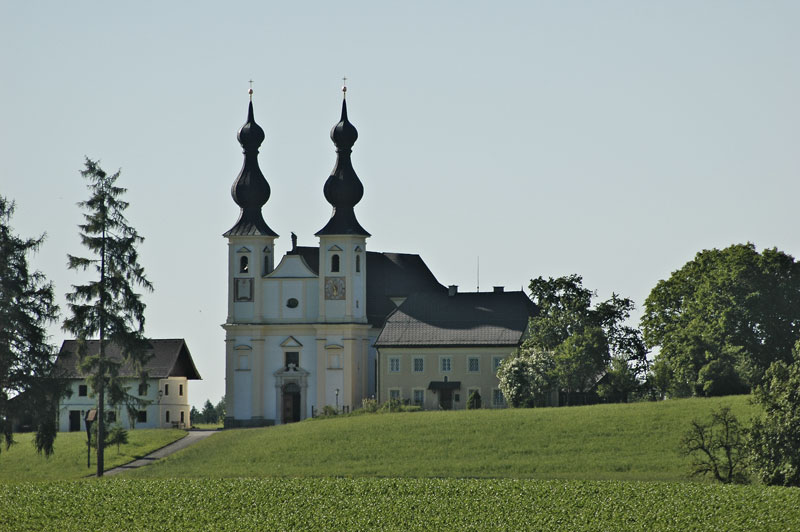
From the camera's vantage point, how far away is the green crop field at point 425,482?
180ft

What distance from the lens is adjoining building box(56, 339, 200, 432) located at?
97.6 meters

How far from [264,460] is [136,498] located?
579 inches

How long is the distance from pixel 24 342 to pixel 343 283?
32.0 m

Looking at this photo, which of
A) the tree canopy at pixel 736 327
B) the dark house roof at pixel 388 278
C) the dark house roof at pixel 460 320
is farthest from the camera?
the dark house roof at pixel 388 278

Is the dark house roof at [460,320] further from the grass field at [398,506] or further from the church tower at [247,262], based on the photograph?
the grass field at [398,506]

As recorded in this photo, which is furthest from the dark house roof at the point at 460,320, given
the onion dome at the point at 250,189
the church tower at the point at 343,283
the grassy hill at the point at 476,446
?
the grassy hill at the point at 476,446

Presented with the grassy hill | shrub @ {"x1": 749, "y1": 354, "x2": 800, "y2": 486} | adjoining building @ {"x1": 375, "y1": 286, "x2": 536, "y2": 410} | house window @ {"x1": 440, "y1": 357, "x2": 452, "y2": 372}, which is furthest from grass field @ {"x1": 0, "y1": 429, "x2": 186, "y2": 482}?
shrub @ {"x1": 749, "y1": 354, "x2": 800, "y2": 486}

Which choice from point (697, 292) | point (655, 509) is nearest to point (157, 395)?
point (697, 292)

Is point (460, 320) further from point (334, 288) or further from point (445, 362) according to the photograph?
point (334, 288)

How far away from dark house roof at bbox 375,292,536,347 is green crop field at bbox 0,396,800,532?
1274 centimetres

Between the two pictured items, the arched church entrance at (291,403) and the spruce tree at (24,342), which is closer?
the spruce tree at (24,342)

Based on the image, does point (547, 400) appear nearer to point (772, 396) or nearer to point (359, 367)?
point (359, 367)

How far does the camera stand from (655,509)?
55.7m

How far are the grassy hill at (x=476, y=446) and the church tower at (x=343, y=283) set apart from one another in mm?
14535
